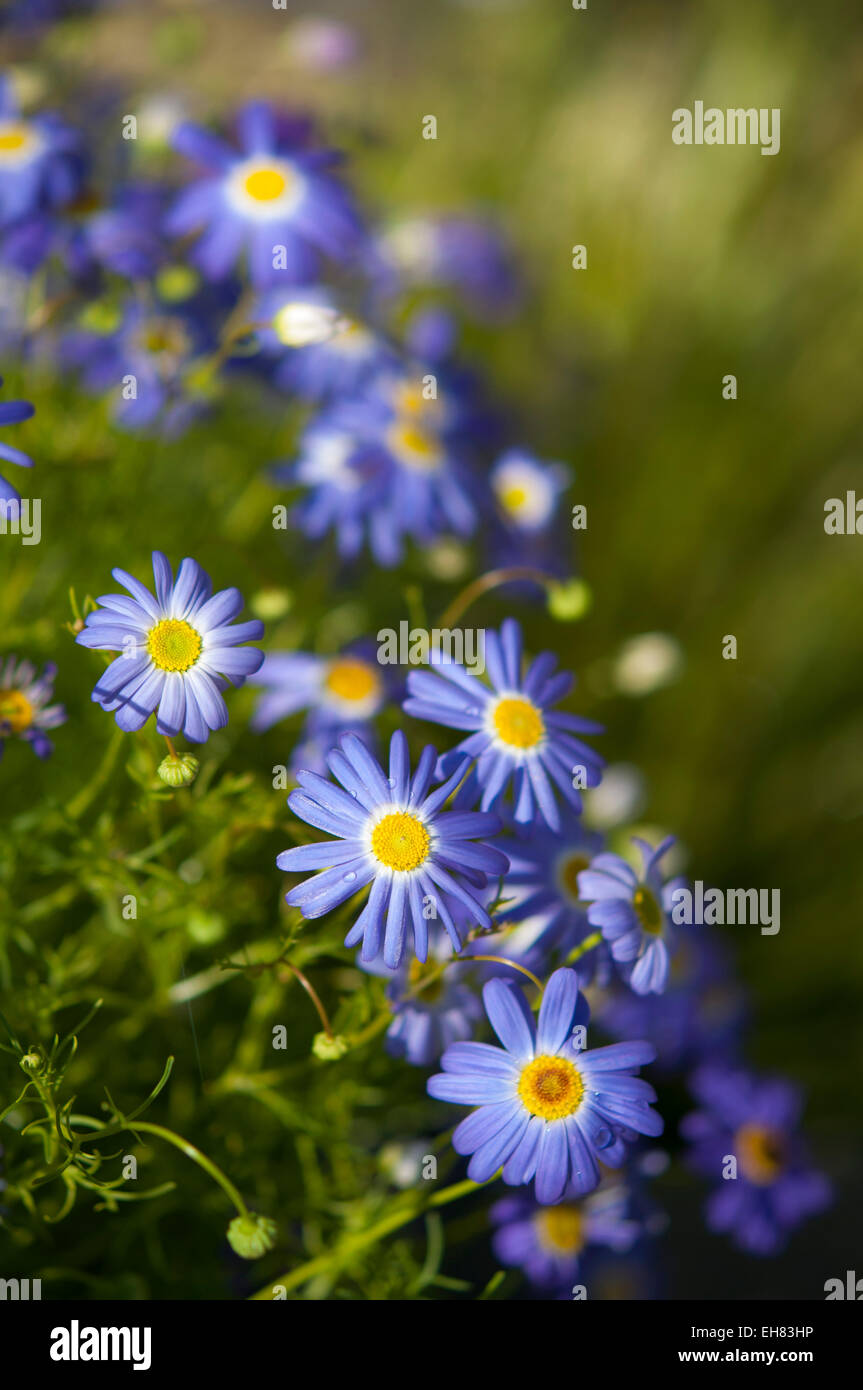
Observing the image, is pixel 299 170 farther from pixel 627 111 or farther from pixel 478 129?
pixel 478 129

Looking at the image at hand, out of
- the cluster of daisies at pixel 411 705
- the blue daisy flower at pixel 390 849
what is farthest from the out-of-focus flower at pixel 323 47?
the blue daisy flower at pixel 390 849

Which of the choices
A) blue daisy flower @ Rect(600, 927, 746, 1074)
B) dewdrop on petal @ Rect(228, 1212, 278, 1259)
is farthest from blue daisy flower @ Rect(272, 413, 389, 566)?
dewdrop on petal @ Rect(228, 1212, 278, 1259)

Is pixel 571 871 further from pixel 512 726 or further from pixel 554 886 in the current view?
pixel 512 726

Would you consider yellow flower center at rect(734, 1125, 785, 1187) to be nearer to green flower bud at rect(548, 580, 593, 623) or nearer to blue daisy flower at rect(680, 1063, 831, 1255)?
blue daisy flower at rect(680, 1063, 831, 1255)

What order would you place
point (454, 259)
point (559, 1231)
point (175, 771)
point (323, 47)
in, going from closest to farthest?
point (175, 771) → point (559, 1231) → point (323, 47) → point (454, 259)

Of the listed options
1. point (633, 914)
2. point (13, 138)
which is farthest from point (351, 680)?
point (13, 138)

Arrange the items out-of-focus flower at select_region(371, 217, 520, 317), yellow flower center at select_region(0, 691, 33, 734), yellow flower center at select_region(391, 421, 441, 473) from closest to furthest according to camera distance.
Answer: yellow flower center at select_region(0, 691, 33, 734) < yellow flower center at select_region(391, 421, 441, 473) < out-of-focus flower at select_region(371, 217, 520, 317)
